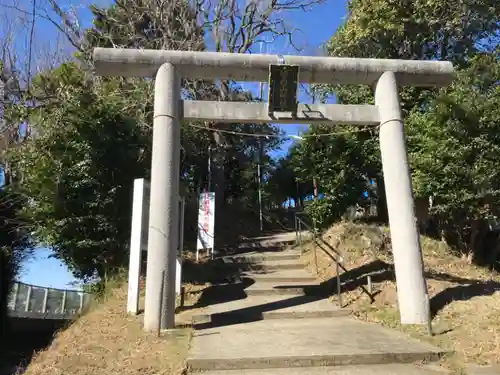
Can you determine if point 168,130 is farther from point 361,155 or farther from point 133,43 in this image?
point 133,43

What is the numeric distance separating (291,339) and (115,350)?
2.24m

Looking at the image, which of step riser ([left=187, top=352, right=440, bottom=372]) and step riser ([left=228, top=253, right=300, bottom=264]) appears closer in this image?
step riser ([left=187, top=352, right=440, bottom=372])

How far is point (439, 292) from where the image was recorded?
7.41 metres

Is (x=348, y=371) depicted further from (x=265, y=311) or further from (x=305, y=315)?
(x=265, y=311)

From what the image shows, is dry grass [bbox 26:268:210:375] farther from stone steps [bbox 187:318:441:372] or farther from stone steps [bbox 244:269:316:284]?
stone steps [bbox 244:269:316:284]

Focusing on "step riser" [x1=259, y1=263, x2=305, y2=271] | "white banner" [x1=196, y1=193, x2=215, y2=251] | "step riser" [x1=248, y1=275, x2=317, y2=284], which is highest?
"white banner" [x1=196, y1=193, x2=215, y2=251]

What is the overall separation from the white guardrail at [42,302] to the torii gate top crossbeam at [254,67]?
27.9 ft

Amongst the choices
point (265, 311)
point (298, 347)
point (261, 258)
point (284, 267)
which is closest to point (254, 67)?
point (265, 311)

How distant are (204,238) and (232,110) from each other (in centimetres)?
432

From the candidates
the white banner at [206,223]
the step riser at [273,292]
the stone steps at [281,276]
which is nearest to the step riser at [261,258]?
the stone steps at [281,276]

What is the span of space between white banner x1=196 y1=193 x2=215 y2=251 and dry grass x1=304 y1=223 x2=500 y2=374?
2565 millimetres

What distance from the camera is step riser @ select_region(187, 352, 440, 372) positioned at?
4664 millimetres

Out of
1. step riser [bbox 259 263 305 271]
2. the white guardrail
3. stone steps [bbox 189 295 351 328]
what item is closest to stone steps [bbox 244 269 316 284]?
step riser [bbox 259 263 305 271]

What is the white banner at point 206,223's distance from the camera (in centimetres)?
1054
